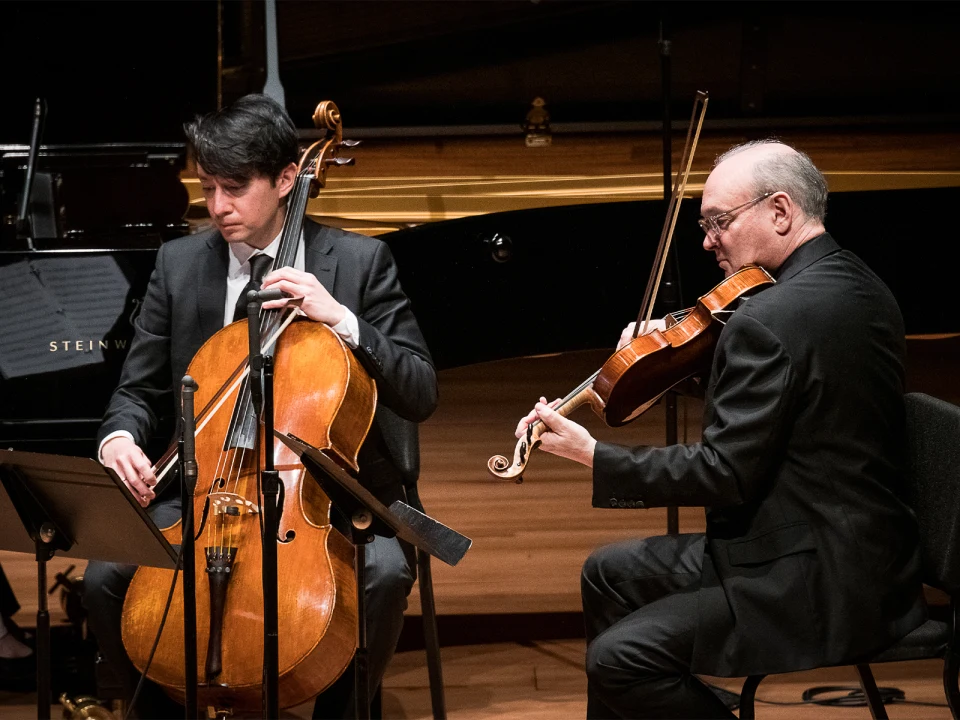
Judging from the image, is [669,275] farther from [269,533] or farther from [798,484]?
[269,533]

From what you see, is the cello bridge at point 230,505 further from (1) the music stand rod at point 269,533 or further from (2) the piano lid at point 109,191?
(2) the piano lid at point 109,191

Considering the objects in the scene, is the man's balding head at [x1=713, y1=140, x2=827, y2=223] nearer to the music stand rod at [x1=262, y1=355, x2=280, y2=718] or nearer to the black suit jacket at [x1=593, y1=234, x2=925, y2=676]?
the black suit jacket at [x1=593, y1=234, x2=925, y2=676]

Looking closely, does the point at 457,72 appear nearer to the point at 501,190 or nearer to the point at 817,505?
the point at 501,190

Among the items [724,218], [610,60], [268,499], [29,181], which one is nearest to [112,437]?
[268,499]

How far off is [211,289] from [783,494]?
4.36 feet

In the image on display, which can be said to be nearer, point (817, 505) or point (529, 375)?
point (817, 505)

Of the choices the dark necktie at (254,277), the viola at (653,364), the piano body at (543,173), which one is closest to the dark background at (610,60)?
the piano body at (543,173)

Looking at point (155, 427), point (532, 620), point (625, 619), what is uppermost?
point (155, 427)

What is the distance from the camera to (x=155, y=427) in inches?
107

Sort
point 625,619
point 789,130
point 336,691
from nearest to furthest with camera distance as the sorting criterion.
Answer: point 625,619, point 336,691, point 789,130

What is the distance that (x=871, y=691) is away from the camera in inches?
96.3

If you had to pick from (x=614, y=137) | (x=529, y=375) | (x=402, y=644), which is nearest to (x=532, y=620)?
(x=402, y=644)

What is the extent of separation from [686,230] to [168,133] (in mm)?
1507

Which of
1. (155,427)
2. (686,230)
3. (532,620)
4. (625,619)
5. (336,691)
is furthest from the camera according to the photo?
(532,620)
